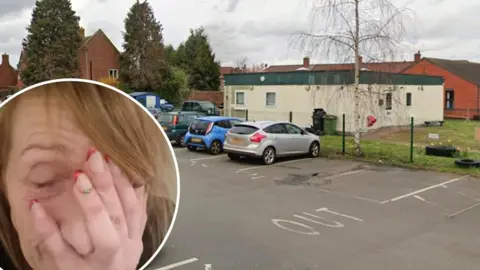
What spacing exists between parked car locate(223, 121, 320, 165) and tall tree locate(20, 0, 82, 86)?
123 feet

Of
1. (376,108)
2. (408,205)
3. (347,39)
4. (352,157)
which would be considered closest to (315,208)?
(408,205)

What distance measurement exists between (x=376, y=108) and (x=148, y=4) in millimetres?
38440

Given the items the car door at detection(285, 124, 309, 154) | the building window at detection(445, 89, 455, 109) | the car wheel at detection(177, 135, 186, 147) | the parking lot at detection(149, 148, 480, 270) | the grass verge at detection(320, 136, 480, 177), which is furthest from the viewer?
the building window at detection(445, 89, 455, 109)

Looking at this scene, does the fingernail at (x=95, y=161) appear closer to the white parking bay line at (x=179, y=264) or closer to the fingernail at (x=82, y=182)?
the fingernail at (x=82, y=182)

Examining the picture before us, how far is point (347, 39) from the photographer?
15188 millimetres

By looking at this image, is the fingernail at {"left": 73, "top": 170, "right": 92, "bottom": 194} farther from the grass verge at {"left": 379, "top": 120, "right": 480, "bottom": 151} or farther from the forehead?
the grass verge at {"left": 379, "top": 120, "right": 480, "bottom": 151}

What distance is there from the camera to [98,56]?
173 ft

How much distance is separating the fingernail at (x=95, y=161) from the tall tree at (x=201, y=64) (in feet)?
172

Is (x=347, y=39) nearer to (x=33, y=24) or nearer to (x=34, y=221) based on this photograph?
(x=34, y=221)

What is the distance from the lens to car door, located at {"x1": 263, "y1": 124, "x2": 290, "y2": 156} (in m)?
14.5

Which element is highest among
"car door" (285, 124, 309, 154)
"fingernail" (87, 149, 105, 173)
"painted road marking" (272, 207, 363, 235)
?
"fingernail" (87, 149, 105, 173)

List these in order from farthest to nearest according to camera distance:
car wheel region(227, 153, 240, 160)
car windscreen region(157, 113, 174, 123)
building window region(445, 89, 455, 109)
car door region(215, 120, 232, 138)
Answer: building window region(445, 89, 455, 109)
car windscreen region(157, 113, 174, 123)
car door region(215, 120, 232, 138)
car wheel region(227, 153, 240, 160)

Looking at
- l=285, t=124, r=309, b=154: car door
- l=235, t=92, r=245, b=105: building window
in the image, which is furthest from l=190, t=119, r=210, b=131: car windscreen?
l=235, t=92, r=245, b=105: building window

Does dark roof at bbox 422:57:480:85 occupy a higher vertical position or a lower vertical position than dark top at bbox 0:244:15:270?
higher
